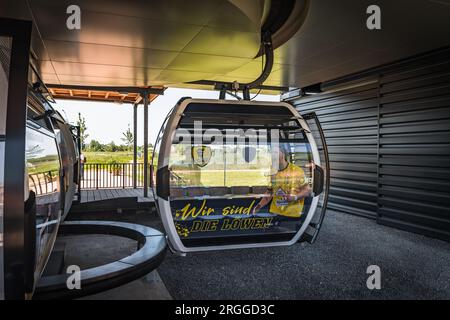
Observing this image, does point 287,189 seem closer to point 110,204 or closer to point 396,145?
point 396,145

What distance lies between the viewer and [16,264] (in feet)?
6.70

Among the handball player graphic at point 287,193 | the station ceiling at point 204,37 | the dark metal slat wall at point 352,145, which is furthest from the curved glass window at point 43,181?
the dark metal slat wall at point 352,145

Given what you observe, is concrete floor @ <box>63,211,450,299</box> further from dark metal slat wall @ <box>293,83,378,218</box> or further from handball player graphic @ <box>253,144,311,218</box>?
dark metal slat wall @ <box>293,83,378,218</box>

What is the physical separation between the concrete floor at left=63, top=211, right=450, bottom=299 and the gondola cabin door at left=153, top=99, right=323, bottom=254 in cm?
33

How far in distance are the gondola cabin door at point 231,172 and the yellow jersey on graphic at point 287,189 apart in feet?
0.04

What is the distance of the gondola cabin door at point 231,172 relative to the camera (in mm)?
4066

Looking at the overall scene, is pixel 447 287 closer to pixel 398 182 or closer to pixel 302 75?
pixel 398 182

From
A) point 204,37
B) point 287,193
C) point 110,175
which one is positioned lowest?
point 110,175

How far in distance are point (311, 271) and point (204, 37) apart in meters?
3.15

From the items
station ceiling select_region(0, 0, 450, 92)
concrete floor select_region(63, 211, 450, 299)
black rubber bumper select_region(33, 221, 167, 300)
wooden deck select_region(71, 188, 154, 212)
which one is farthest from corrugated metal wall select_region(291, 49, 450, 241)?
wooden deck select_region(71, 188, 154, 212)

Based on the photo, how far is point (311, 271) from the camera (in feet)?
13.8

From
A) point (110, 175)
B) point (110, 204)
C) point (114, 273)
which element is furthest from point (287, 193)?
point (110, 175)

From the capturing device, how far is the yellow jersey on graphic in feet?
15.1

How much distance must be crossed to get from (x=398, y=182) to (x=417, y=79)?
71.8 inches
